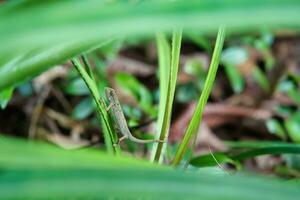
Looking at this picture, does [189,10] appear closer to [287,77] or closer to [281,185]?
[281,185]

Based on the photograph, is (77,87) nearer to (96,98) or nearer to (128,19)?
(96,98)

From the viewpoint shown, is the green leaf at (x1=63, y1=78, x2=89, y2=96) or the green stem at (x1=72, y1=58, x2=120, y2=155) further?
the green leaf at (x1=63, y1=78, x2=89, y2=96)

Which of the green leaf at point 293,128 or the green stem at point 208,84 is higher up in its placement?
the green stem at point 208,84

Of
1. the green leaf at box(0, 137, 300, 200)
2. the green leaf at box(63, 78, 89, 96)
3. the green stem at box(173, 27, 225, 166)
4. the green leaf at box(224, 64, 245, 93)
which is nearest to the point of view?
the green leaf at box(0, 137, 300, 200)

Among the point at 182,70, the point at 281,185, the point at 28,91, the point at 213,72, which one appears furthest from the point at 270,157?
the point at 281,185

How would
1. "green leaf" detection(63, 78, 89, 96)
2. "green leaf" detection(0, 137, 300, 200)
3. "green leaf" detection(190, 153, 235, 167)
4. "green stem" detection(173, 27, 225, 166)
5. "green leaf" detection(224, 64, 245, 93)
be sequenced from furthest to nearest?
"green leaf" detection(224, 64, 245, 93), "green leaf" detection(63, 78, 89, 96), "green leaf" detection(190, 153, 235, 167), "green stem" detection(173, 27, 225, 166), "green leaf" detection(0, 137, 300, 200)

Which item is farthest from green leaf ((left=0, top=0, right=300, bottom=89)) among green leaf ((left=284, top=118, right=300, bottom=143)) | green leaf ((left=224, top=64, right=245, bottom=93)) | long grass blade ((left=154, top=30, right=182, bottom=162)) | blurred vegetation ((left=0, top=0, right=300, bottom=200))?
green leaf ((left=224, top=64, right=245, bottom=93))

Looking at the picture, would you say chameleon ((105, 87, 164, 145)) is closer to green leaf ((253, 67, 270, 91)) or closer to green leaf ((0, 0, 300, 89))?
green leaf ((0, 0, 300, 89))

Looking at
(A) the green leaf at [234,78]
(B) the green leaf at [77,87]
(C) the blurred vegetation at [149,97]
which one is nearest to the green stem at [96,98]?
(C) the blurred vegetation at [149,97]

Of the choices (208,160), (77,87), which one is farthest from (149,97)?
(208,160)

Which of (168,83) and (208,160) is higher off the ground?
(168,83)

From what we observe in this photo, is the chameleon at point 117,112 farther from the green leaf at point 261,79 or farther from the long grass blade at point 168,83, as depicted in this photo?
the green leaf at point 261,79

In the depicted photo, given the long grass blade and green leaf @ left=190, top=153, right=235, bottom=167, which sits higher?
the long grass blade
